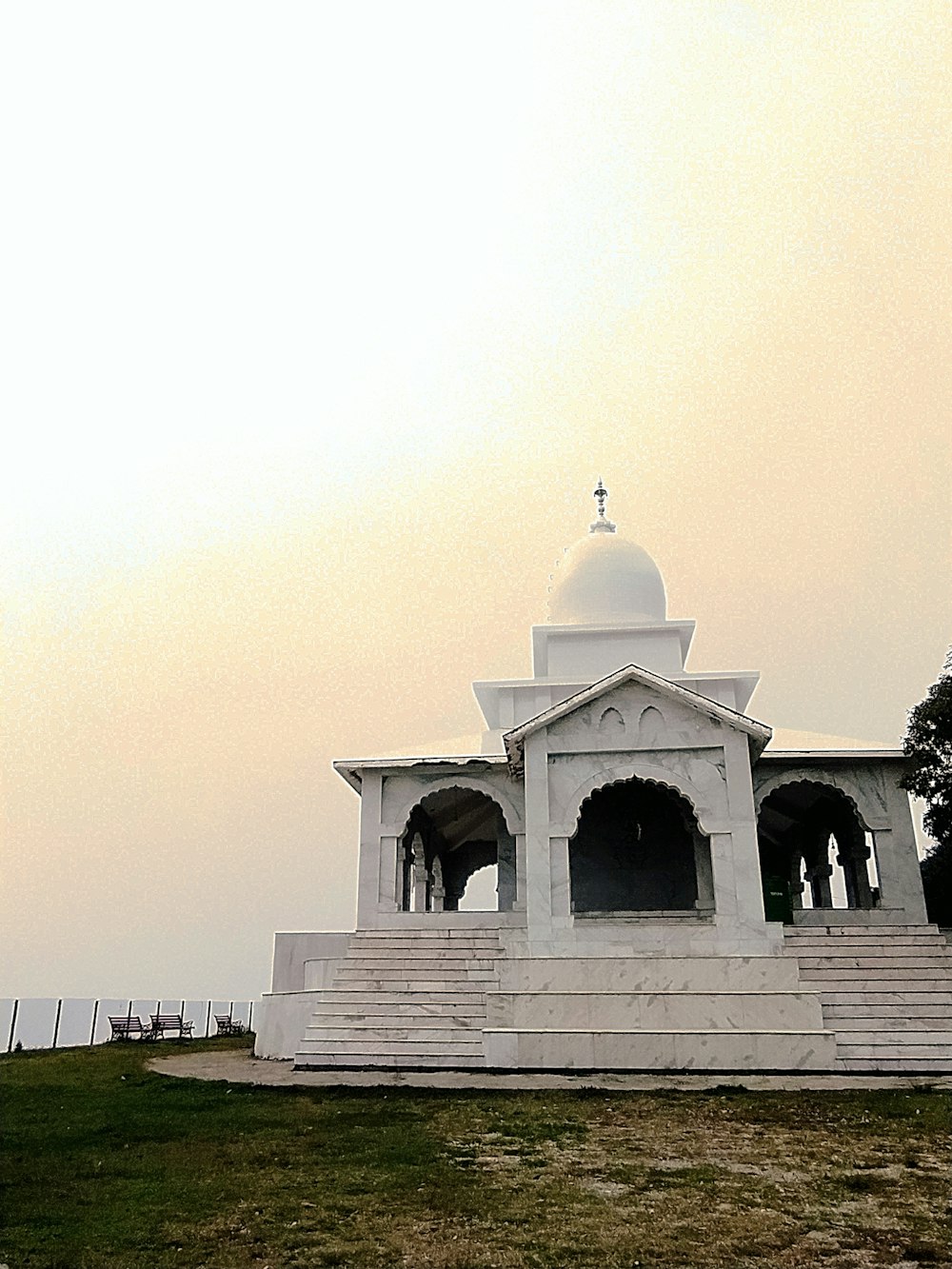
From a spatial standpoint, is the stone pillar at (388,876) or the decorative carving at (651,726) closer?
the decorative carving at (651,726)

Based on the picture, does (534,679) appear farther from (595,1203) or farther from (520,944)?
(595,1203)

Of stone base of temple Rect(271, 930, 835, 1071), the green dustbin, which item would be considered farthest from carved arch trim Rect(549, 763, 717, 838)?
the green dustbin

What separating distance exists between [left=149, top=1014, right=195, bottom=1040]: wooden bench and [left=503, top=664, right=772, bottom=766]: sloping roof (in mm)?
16005

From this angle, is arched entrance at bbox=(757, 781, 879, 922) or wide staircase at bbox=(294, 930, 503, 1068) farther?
arched entrance at bbox=(757, 781, 879, 922)

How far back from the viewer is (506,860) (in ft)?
85.1

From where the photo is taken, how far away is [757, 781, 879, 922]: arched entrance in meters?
25.1

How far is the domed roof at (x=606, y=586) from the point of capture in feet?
99.5

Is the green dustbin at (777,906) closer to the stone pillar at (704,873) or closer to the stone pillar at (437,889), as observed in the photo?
the stone pillar at (704,873)

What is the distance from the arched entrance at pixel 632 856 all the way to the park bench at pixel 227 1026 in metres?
14.8

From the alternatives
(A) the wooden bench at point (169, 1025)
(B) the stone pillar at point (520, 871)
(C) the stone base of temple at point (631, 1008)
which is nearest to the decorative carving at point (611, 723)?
(B) the stone pillar at point (520, 871)

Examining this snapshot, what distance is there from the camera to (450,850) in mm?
34969

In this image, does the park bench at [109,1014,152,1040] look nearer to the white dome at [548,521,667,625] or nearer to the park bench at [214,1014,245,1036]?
the park bench at [214,1014,245,1036]

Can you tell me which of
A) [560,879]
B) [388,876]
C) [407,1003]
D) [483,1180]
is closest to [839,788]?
[560,879]

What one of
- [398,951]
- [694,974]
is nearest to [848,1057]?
[694,974]
